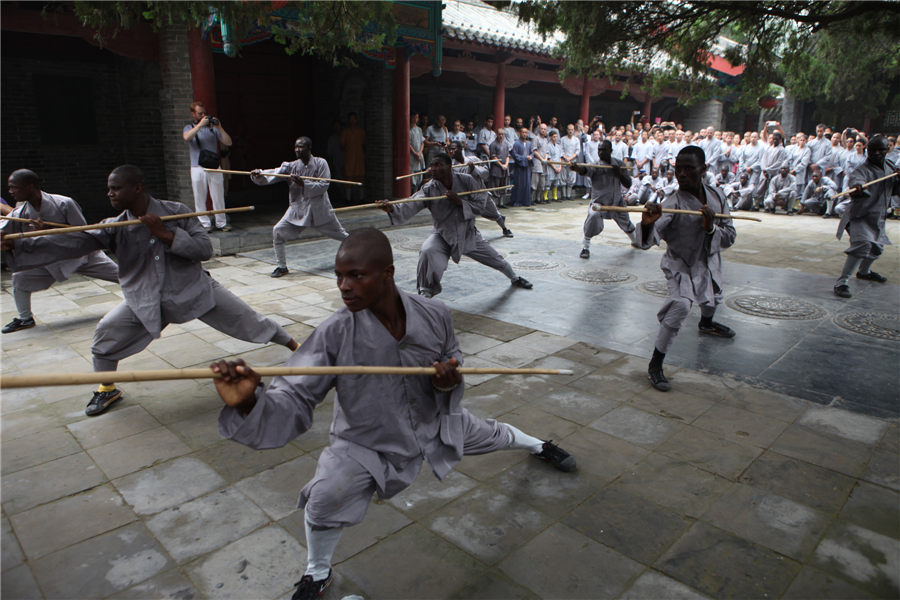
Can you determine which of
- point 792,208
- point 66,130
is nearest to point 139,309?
point 66,130

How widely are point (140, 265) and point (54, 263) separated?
1868 millimetres

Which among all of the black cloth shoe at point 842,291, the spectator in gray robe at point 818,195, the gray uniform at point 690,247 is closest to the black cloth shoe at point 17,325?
the gray uniform at point 690,247

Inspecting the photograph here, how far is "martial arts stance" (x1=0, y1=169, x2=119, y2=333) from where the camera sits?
5.35 meters

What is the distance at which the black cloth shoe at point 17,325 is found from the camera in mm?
5951

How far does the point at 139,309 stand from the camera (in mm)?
4094

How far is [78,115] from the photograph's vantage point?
437 inches

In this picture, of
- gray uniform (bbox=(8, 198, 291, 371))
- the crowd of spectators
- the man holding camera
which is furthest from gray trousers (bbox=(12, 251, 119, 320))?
the crowd of spectators

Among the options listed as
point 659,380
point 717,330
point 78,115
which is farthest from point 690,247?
point 78,115

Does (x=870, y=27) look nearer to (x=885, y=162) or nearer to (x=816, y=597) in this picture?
(x=885, y=162)

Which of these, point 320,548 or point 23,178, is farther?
point 23,178

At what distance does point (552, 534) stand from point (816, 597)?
1067 mm

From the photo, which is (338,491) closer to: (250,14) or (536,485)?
(536,485)

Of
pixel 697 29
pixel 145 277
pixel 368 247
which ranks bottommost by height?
pixel 145 277

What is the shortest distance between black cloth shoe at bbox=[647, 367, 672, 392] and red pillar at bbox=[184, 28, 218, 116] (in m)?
8.05
